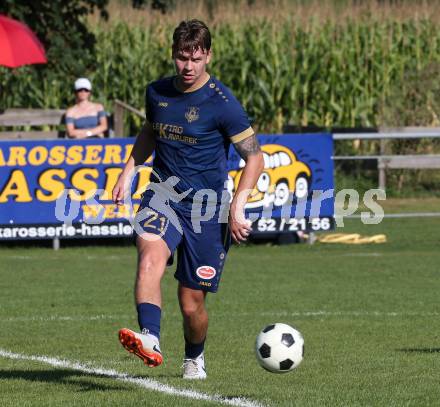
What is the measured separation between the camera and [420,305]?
1248cm

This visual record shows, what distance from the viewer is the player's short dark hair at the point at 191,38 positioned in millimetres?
7809

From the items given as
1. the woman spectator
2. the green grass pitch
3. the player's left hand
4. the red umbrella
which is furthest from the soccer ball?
the red umbrella

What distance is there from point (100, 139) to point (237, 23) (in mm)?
13900

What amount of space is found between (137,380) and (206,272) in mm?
822

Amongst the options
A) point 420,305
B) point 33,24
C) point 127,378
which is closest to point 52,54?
point 33,24

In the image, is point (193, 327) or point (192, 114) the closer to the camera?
point (192, 114)

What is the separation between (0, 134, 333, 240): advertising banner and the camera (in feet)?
57.7

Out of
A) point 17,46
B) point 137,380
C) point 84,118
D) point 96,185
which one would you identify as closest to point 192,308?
point 137,380

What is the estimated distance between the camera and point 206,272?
8.12 m

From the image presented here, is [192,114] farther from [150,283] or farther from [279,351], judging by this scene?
[279,351]

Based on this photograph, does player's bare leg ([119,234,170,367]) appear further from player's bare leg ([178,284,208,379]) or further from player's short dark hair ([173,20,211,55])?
player's short dark hair ([173,20,211,55])

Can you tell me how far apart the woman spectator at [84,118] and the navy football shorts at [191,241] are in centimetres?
1088

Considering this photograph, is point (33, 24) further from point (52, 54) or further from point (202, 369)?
point (202, 369)

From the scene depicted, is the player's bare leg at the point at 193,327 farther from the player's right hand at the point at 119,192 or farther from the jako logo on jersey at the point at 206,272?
the player's right hand at the point at 119,192
